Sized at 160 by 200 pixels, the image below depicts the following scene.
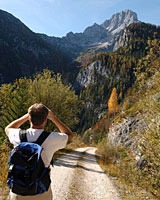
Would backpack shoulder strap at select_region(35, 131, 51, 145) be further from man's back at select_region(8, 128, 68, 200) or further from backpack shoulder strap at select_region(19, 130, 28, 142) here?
backpack shoulder strap at select_region(19, 130, 28, 142)

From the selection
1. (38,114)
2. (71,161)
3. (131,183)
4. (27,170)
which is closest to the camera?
(27,170)

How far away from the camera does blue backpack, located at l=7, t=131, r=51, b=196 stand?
235cm

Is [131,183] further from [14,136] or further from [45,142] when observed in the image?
[14,136]

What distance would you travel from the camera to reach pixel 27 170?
7.67ft

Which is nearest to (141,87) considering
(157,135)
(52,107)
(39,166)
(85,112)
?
(157,135)

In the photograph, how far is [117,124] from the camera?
31.6 metres

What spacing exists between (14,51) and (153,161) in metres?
211

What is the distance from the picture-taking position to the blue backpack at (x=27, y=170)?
235 centimetres

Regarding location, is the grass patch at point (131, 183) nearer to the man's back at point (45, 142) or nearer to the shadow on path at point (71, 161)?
the shadow on path at point (71, 161)

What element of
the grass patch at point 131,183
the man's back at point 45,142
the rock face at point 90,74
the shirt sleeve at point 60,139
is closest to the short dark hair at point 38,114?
the man's back at point 45,142

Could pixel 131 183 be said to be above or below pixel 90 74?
below

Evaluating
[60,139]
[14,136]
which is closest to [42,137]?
[60,139]

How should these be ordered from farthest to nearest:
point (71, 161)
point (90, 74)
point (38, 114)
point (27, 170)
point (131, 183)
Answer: point (90, 74), point (71, 161), point (131, 183), point (38, 114), point (27, 170)

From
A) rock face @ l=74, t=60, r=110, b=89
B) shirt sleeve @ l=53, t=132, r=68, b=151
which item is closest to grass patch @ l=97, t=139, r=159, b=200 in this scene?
shirt sleeve @ l=53, t=132, r=68, b=151
